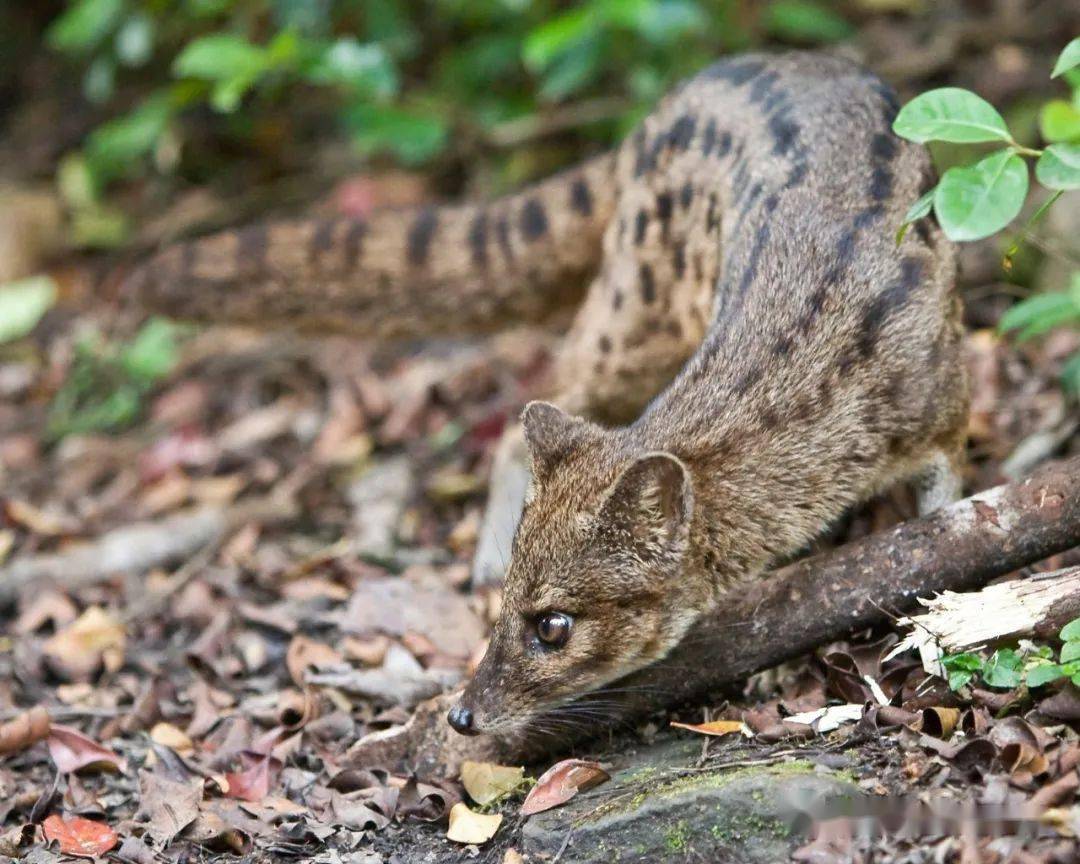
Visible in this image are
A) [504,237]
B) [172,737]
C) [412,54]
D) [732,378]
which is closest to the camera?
[732,378]

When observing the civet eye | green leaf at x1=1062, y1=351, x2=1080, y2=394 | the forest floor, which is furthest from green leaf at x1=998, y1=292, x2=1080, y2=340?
the civet eye

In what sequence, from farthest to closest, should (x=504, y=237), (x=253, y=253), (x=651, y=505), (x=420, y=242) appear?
1. (x=253, y=253)
2. (x=420, y=242)
3. (x=504, y=237)
4. (x=651, y=505)

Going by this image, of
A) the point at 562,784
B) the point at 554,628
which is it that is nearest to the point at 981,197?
the point at 554,628

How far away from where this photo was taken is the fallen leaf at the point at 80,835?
4559 mm

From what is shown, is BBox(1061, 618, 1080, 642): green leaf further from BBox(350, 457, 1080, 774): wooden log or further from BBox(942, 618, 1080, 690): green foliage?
BBox(350, 457, 1080, 774): wooden log

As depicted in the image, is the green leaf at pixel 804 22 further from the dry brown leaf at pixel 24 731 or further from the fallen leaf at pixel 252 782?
the dry brown leaf at pixel 24 731

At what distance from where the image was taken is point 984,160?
13.2 feet

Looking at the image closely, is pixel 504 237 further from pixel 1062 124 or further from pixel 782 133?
pixel 1062 124

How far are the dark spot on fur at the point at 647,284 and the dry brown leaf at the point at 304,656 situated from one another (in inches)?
88.4

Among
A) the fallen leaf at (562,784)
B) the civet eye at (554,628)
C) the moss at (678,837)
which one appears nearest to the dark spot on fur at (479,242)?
the civet eye at (554,628)

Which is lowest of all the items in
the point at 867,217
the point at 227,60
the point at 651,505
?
the point at 651,505

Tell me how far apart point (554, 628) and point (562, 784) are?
0.54 m

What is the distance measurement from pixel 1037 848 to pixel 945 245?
261 centimetres

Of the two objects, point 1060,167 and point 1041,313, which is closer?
point 1060,167
